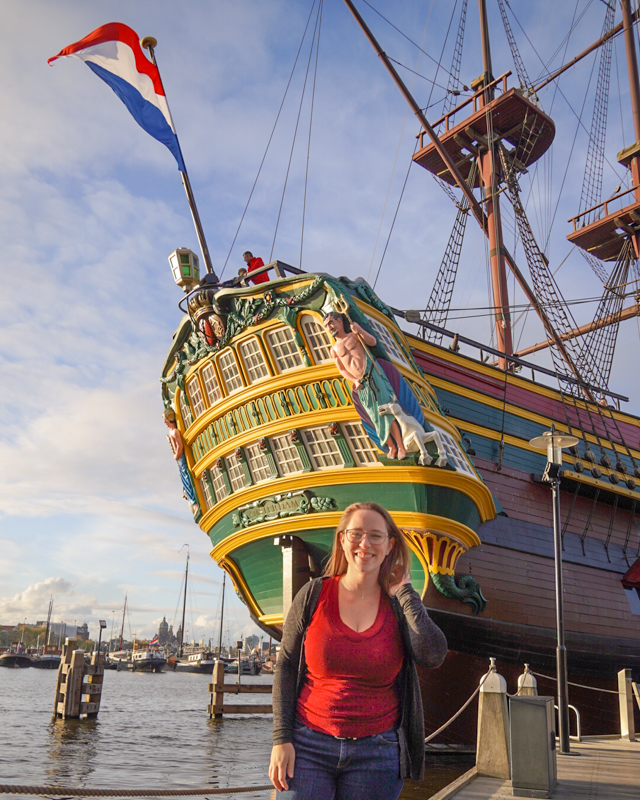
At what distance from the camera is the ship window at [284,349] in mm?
11328

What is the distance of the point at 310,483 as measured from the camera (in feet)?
37.5

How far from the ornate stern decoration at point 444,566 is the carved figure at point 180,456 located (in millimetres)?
5241

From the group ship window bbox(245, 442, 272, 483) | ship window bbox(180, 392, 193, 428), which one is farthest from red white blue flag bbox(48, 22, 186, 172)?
ship window bbox(245, 442, 272, 483)

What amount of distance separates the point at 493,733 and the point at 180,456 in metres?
8.94

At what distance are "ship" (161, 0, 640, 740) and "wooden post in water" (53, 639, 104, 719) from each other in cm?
923

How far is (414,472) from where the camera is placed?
10453mm

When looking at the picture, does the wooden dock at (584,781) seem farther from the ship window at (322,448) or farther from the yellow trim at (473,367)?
the yellow trim at (473,367)

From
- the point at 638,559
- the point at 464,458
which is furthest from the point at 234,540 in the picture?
the point at 638,559

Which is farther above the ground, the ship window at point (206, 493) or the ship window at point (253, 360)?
the ship window at point (253, 360)

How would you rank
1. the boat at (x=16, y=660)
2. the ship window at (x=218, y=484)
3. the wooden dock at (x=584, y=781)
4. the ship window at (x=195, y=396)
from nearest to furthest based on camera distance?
the wooden dock at (x=584, y=781)
the ship window at (x=195, y=396)
the ship window at (x=218, y=484)
the boat at (x=16, y=660)

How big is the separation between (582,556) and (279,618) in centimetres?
582

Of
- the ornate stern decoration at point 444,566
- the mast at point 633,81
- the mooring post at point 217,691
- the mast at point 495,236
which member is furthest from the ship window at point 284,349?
the mast at point 633,81

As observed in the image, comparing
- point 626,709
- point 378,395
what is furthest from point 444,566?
point 626,709

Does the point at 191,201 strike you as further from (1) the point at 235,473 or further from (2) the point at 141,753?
(2) the point at 141,753
